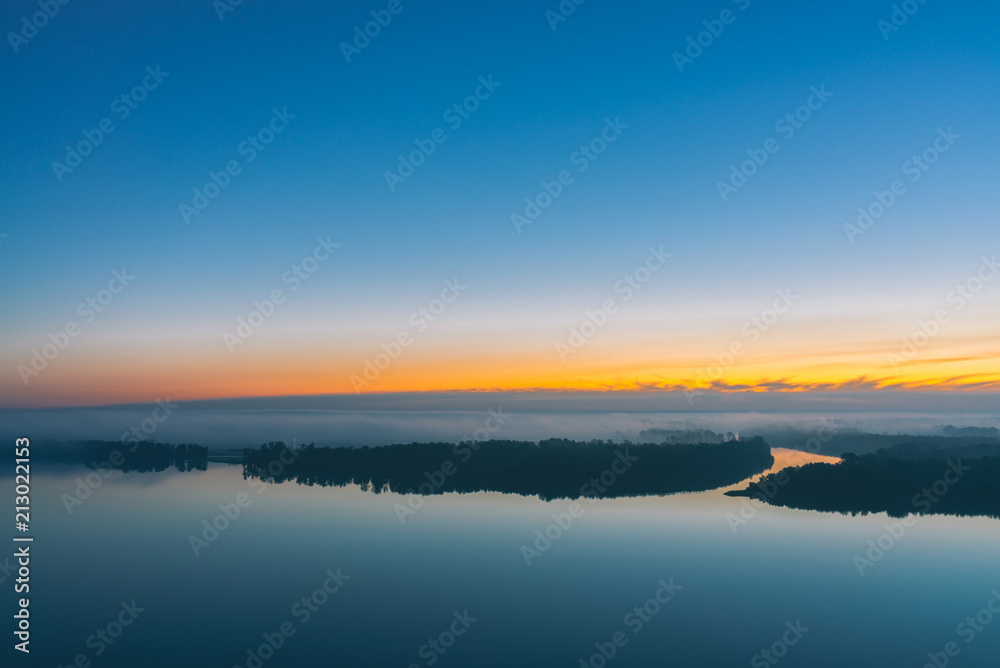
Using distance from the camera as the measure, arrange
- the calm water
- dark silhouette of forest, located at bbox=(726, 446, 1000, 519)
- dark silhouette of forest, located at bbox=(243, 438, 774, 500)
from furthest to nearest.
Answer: dark silhouette of forest, located at bbox=(243, 438, 774, 500)
dark silhouette of forest, located at bbox=(726, 446, 1000, 519)
the calm water

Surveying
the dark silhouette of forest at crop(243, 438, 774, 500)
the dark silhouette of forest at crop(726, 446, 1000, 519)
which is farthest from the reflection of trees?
the dark silhouette of forest at crop(726, 446, 1000, 519)

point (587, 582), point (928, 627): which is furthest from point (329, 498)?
point (928, 627)

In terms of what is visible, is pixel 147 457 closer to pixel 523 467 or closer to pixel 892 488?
pixel 523 467

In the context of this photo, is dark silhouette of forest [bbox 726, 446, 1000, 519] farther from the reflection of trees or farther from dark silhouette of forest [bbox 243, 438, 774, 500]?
the reflection of trees

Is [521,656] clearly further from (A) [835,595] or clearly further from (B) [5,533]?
(B) [5,533]

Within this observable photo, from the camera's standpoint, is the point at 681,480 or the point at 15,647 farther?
the point at 681,480

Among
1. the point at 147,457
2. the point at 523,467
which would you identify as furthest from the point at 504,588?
the point at 147,457
